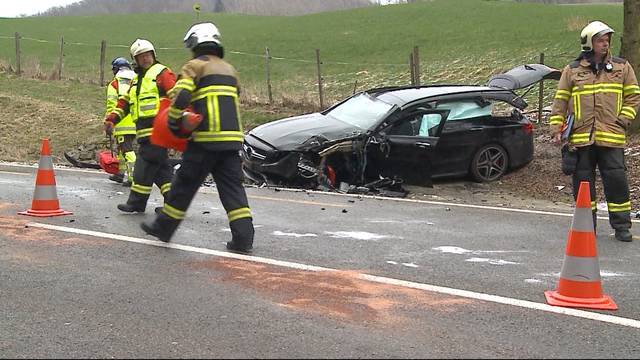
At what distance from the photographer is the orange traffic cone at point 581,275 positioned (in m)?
4.95

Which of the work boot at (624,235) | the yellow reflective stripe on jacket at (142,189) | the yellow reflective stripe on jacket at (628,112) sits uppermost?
the yellow reflective stripe on jacket at (628,112)

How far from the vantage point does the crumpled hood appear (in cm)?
1035

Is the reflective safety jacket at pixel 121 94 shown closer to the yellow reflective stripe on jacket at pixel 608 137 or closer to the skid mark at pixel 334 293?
the skid mark at pixel 334 293

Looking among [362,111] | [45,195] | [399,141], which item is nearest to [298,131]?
[362,111]

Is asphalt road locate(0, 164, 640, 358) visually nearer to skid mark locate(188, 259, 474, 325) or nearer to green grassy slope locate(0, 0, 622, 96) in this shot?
skid mark locate(188, 259, 474, 325)

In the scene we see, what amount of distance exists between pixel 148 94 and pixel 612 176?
4725mm

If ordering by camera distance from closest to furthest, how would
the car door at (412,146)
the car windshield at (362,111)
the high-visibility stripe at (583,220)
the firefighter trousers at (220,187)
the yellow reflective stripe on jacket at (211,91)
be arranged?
the high-visibility stripe at (583,220), the yellow reflective stripe on jacket at (211,91), the firefighter trousers at (220,187), the car door at (412,146), the car windshield at (362,111)

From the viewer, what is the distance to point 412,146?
420 inches

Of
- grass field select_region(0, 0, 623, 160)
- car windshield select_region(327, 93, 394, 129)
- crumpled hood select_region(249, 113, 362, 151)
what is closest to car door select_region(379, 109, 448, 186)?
Result: car windshield select_region(327, 93, 394, 129)

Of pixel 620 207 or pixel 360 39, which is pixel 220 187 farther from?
pixel 360 39

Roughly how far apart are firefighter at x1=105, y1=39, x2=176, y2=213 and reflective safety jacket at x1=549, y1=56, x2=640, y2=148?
4.02 metres

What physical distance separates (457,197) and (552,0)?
8811cm

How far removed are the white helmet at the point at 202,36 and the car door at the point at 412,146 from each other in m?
4.81

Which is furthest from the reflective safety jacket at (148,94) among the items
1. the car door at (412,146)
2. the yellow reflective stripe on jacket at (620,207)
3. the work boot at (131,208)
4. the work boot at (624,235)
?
the work boot at (624,235)
